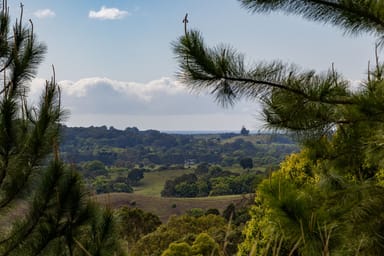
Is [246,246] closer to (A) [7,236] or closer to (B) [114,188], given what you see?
(A) [7,236]

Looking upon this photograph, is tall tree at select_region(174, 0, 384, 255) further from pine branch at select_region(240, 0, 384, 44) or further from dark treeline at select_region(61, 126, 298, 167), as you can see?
dark treeline at select_region(61, 126, 298, 167)

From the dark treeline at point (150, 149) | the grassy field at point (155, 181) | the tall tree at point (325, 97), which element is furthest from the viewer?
the dark treeline at point (150, 149)

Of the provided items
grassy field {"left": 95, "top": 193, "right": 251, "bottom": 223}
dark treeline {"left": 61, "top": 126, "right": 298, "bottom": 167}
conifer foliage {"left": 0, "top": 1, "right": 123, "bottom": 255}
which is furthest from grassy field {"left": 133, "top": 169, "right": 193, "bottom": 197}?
conifer foliage {"left": 0, "top": 1, "right": 123, "bottom": 255}

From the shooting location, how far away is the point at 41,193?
489 cm

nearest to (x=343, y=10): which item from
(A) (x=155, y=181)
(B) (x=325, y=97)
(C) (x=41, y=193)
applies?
(B) (x=325, y=97)

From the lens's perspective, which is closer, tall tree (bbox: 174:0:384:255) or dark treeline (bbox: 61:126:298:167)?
tall tree (bbox: 174:0:384:255)

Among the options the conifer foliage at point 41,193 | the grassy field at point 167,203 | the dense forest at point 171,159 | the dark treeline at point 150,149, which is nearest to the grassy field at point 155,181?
the dense forest at point 171,159

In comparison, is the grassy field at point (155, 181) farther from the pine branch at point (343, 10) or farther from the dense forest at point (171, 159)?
the pine branch at point (343, 10)

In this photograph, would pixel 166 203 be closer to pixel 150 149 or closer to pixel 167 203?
pixel 167 203

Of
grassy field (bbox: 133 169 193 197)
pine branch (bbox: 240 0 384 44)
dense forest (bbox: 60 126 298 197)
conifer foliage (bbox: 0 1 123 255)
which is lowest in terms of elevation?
grassy field (bbox: 133 169 193 197)

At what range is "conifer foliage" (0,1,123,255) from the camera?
475cm

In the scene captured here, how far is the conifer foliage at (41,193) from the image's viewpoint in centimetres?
475

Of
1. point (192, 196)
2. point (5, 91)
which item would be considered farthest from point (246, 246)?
point (192, 196)

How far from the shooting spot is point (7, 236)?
17.0 ft
